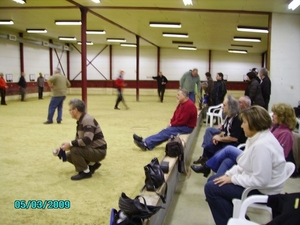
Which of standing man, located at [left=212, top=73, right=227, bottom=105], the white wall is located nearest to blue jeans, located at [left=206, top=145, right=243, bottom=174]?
the white wall

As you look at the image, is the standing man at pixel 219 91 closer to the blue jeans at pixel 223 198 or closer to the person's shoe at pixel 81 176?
the person's shoe at pixel 81 176

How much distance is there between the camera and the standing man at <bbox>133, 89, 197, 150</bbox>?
549cm

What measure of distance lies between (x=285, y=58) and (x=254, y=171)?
250 inches

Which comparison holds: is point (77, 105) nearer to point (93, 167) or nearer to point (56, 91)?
point (93, 167)

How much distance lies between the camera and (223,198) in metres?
2.80

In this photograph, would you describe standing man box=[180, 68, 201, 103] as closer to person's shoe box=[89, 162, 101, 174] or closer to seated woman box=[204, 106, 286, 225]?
person's shoe box=[89, 162, 101, 174]

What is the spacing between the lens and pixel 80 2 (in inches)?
352

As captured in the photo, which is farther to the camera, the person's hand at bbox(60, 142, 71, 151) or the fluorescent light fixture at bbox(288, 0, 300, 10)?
the fluorescent light fixture at bbox(288, 0, 300, 10)

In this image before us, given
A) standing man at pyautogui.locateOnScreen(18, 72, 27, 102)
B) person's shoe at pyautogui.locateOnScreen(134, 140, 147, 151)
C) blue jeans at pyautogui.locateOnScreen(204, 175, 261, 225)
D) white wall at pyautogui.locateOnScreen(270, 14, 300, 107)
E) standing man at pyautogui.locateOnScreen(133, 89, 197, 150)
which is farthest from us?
standing man at pyautogui.locateOnScreen(18, 72, 27, 102)

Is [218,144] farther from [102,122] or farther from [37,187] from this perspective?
[102,122]

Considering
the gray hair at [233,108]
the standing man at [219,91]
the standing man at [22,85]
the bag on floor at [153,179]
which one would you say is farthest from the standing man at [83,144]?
the standing man at [22,85]
